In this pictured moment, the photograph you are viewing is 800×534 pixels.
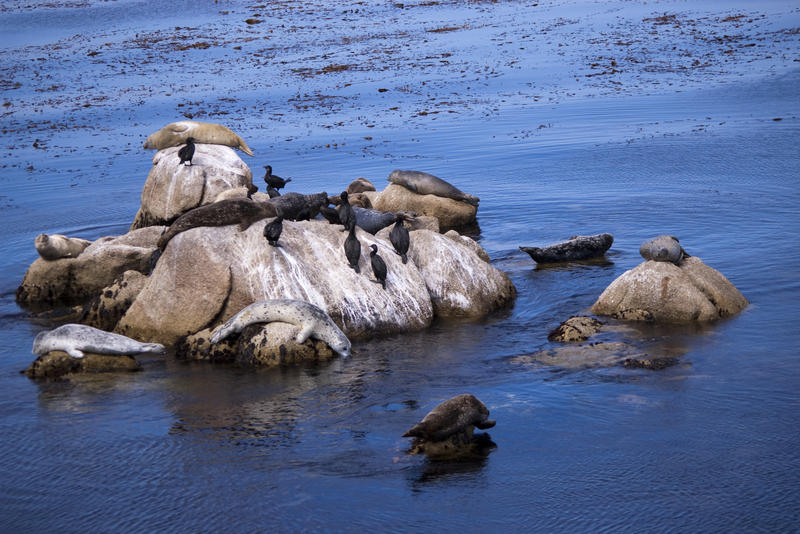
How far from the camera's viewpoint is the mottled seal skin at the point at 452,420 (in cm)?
1026

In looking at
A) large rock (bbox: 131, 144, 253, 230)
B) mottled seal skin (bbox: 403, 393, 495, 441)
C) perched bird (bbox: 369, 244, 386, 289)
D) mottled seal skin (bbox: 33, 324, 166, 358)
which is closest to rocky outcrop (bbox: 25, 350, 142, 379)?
mottled seal skin (bbox: 33, 324, 166, 358)

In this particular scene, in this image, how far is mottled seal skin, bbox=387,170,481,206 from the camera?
2294 cm

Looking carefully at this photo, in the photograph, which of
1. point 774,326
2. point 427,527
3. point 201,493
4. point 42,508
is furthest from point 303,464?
point 774,326

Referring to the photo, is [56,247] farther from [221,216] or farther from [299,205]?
[299,205]

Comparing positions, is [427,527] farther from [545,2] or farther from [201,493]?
[545,2]

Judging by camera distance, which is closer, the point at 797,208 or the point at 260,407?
the point at 260,407

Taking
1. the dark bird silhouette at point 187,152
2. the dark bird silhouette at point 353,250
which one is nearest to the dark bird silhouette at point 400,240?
the dark bird silhouette at point 353,250

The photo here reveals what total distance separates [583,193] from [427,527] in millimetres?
16978

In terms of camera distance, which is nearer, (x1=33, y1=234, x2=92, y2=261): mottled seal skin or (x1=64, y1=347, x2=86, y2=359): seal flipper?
(x1=64, y1=347, x2=86, y2=359): seal flipper

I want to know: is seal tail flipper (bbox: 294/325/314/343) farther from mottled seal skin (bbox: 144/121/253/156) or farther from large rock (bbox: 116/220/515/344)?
mottled seal skin (bbox: 144/121/253/156)

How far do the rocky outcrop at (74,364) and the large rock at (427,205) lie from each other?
391 inches

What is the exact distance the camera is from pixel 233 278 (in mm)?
14906

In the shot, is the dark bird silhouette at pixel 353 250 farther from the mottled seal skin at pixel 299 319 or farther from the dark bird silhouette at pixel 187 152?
the dark bird silhouette at pixel 187 152

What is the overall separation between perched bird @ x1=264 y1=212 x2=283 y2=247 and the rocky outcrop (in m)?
2.90
